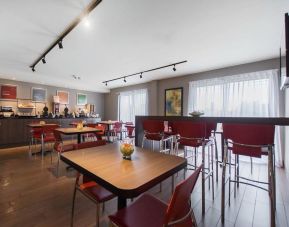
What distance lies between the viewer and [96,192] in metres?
1.42

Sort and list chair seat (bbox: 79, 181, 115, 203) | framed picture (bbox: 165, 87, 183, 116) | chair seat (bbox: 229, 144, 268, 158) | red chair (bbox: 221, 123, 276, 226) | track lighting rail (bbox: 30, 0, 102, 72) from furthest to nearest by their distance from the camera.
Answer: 1. framed picture (bbox: 165, 87, 183, 116)
2. track lighting rail (bbox: 30, 0, 102, 72)
3. chair seat (bbox: 229, 144, 268, 158)
4. red chair (bbox: 221, 123, 276, 226)
5. chair seat (bbox: 79, 181, 115, 203)

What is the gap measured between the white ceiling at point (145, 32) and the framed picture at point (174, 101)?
1.18 metres

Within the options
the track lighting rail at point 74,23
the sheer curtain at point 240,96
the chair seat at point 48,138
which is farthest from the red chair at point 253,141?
the chair seat at point 48,138

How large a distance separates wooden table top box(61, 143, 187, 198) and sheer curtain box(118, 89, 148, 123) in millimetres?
5208

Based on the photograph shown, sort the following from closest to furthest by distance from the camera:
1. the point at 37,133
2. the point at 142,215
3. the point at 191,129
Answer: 1. the point at 142,215
2. the point at 191,129
3. the point at 37,133

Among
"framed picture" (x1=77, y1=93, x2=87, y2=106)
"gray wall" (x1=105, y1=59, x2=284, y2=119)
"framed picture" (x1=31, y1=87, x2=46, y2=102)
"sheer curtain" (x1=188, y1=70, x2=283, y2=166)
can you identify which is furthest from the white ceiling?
"framed picture" (x1=77, y1=93, x2=87, y2=106)

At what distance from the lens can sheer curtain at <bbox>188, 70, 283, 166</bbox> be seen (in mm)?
3725

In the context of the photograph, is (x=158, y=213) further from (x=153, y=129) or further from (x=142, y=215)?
(x=153, y=129)

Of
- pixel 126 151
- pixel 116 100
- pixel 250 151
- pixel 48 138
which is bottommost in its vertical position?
pixel 48 138

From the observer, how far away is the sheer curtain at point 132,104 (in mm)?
6744

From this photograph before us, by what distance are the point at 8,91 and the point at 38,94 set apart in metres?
0.94

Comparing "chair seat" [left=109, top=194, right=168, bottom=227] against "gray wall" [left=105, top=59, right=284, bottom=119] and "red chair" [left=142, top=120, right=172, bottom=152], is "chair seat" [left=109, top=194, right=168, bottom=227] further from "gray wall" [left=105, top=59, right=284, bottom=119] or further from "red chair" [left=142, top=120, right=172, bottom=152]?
"gray wall" [left=105, top=59, right=284, bottom=119]

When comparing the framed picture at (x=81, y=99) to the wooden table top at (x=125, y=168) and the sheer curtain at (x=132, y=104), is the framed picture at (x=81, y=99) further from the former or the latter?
the wooden table top at (x=125, y=168)

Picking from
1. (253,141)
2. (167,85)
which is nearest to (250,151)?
(253,141)
